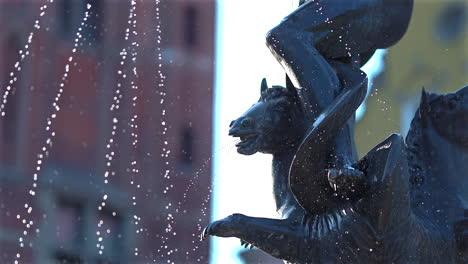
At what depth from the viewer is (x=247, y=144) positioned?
464 centimetres

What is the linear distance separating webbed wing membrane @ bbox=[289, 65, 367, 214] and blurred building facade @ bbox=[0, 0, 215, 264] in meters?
26.8

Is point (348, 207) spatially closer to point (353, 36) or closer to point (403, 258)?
point (403, 258)

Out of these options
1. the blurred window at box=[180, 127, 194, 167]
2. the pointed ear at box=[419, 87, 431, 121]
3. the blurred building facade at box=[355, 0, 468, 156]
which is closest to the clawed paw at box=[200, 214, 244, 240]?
the pointed ear at box=[419, 87, 431, 121]

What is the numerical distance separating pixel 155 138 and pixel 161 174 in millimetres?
1047

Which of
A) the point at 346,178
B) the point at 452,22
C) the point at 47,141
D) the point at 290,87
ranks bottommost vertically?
the point at 346,178

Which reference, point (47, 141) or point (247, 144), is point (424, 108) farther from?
point (47, 141)

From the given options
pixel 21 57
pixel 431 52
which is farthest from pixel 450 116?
pixel 21 57

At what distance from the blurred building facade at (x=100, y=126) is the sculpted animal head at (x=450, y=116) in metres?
26.7

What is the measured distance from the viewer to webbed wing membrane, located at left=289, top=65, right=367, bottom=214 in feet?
14.0

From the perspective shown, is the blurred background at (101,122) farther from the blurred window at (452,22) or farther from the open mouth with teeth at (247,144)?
the open mouth with teeth at (247,144)

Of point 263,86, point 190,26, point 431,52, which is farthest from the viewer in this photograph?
point 190,26

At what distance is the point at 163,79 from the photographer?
123 ft

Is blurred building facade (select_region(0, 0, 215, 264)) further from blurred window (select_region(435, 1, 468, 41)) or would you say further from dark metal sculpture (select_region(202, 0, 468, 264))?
dark metal sculpture (select_region(202, 0, 468, 264))

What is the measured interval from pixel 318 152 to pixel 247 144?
1.43 ft
